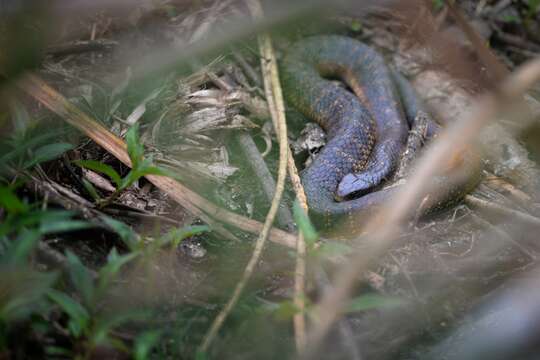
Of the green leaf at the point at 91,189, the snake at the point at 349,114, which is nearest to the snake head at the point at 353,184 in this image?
the snake at the point at 349,114

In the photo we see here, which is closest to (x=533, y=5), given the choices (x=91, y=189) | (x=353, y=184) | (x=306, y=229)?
→ (x=353, y=184)

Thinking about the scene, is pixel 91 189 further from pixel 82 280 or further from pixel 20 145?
pixel 82 280

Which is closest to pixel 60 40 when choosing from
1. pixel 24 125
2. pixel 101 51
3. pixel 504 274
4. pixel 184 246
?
pixel 101 51

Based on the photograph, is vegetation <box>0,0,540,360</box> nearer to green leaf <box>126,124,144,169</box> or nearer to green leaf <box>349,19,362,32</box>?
green leaf <box>126,124,144,169</box>

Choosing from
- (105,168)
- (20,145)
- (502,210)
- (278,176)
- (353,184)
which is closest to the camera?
(20,145)

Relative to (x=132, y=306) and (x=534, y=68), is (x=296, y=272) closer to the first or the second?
(x=132, y=306)

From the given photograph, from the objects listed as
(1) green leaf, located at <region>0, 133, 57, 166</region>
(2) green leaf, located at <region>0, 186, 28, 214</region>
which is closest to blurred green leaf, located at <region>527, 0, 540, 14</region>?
(1) green leaf, located at <region>0, 133, 57, 166</region>

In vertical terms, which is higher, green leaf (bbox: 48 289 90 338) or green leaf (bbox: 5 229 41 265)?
green leaf (bbox: 5 229 41 265)
